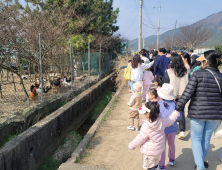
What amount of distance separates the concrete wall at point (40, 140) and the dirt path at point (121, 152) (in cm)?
94

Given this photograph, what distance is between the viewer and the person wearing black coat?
2682 mm

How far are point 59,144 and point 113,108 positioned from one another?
2334 mm

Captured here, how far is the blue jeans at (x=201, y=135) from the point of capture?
9.13 feet

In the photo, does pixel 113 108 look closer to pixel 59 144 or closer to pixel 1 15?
pixel 59 144

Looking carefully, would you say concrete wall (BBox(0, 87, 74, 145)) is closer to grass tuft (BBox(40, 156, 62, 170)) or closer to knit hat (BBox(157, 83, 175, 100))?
grass tuft (BBox(40, 156, 62, 170))

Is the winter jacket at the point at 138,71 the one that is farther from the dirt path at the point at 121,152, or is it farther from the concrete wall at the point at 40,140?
the concrete wall at the point at 40,140

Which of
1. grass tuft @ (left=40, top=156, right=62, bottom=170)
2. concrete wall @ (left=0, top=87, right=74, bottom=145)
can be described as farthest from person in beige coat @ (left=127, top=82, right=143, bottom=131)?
concrete wall @ (left=0, top=87, right=74, bottom=145)

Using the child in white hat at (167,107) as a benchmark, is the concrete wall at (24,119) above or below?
below

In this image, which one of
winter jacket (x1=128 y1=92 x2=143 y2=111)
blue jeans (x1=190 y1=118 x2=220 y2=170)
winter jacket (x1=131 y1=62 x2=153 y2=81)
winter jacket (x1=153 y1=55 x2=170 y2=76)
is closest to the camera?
blue jeans (x1=190 y1=118 x2=220 y2=170)

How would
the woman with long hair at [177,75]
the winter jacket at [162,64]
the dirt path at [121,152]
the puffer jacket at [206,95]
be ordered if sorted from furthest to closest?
the winter jacket at [162,64], the woman with long hair at [177,75], the dirt path at [121,152], the puffer jacket at [206,95]

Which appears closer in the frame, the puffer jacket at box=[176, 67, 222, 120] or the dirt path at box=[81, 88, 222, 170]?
the puffer jacket at box=[176, 67, 222, 120]

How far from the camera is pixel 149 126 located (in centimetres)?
250

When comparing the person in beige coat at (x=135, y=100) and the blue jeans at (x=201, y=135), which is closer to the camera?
the blue jeans at (x=201, y=135)

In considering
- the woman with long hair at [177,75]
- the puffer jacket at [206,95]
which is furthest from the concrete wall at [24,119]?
the puffer jacket at [206,95]
